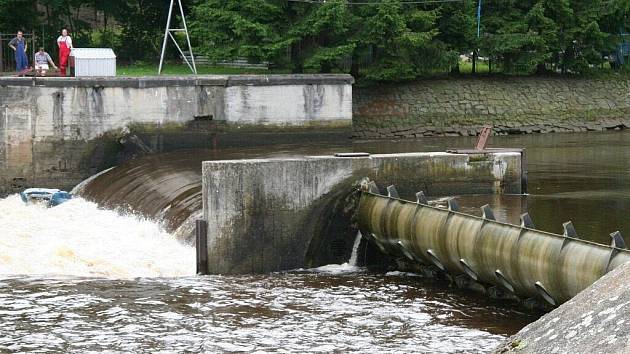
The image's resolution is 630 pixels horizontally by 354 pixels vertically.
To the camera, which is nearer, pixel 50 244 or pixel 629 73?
pixel 50 244

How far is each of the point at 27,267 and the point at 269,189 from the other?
420 centimetres

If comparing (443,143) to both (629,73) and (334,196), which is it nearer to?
(629,73)

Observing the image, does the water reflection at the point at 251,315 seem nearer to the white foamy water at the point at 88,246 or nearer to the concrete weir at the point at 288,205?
the concrete weir at the point at 288,205

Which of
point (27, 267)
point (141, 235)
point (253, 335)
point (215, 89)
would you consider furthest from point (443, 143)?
point (253, 335)

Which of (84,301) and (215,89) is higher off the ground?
(215,89)

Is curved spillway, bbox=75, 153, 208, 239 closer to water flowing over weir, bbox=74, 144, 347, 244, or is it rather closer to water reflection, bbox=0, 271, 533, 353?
water flowing over weir, bbox=74, 144, 347, 244

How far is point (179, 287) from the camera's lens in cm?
1755

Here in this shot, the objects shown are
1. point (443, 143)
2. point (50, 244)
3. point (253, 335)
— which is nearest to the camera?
point (253, 335)

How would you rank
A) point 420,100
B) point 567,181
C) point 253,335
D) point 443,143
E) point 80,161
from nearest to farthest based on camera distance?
1. point 253,335
2. point 567,181
3. point 80,161
4. point 443,143
5. point 420,100

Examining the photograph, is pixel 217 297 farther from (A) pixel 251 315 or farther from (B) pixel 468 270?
(B) pixel 468 270

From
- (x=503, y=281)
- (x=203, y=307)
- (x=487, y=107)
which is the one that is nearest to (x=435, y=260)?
(x=503, y=281)

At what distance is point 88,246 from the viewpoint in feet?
68.2

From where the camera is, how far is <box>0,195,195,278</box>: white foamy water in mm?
18984

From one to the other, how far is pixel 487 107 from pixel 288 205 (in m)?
22.2
